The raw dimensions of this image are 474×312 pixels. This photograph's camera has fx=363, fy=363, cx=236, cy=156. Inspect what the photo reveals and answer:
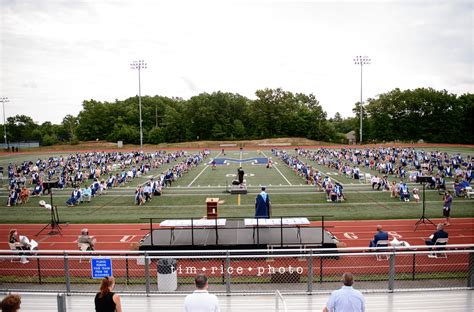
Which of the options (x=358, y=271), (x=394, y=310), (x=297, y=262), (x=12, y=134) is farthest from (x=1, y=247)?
(x=12, y=134)

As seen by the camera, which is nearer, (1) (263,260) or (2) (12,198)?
(1) (263,260)

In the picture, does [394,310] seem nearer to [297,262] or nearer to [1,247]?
[297,262]

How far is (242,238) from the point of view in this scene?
43.3 ft

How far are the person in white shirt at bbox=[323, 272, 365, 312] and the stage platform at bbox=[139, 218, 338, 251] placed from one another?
6785mm

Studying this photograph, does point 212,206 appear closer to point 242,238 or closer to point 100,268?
point 242,238

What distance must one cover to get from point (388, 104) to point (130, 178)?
266 feet

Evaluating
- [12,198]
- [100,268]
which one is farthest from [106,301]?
[12,198]

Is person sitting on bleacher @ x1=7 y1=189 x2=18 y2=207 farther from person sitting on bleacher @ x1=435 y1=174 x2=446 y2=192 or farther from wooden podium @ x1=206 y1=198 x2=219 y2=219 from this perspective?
person sitting on bleacher @ x1=435 y1=174 x2=446 y2=192

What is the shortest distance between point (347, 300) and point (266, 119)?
334ft

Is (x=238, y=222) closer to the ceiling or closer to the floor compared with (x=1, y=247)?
closer to the ceiling

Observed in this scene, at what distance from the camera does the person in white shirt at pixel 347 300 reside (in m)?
4.70

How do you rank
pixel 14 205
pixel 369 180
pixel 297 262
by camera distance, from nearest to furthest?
pixel 297 262, pixel 14 205, pixel 369 180

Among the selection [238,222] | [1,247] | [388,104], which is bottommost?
[1,247]

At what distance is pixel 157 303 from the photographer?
25.2 ft
